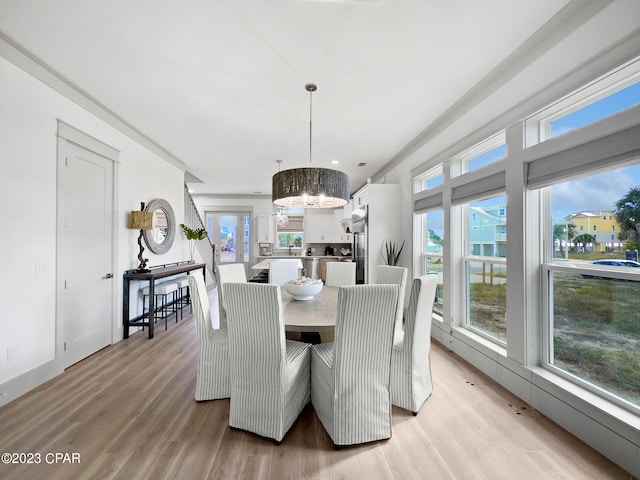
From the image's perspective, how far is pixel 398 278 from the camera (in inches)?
110

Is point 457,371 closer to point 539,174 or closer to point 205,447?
point 539,174

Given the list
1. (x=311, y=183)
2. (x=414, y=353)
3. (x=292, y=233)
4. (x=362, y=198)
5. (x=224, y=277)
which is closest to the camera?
(x=414, y=353)

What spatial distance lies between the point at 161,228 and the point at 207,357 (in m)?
2.93

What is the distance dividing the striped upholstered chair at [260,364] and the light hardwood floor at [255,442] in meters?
0.12

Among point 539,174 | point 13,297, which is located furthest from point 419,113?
point 13,297

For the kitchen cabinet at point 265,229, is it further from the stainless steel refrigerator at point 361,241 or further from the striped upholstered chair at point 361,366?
the striped upholstered chair at point 361,366

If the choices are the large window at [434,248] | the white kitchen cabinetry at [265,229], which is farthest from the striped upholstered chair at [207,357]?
the white kitchen cabinetry at [265,229]

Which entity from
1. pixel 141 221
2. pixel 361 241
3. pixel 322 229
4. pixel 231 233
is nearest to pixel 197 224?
pixel 231 233

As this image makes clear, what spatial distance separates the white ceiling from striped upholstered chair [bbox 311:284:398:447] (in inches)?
69.1

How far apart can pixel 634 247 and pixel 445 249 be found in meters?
1.75

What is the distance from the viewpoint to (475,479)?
1.49 metres

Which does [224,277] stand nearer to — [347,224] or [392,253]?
[392,253]

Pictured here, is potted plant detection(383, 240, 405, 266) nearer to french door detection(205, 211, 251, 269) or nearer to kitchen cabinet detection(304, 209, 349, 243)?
kitchen cabinet detection(304, 209, 349, 243)

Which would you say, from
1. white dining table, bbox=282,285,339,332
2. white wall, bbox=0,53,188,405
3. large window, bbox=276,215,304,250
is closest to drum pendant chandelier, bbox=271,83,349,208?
white dining table, bbox=282,285,339,332
